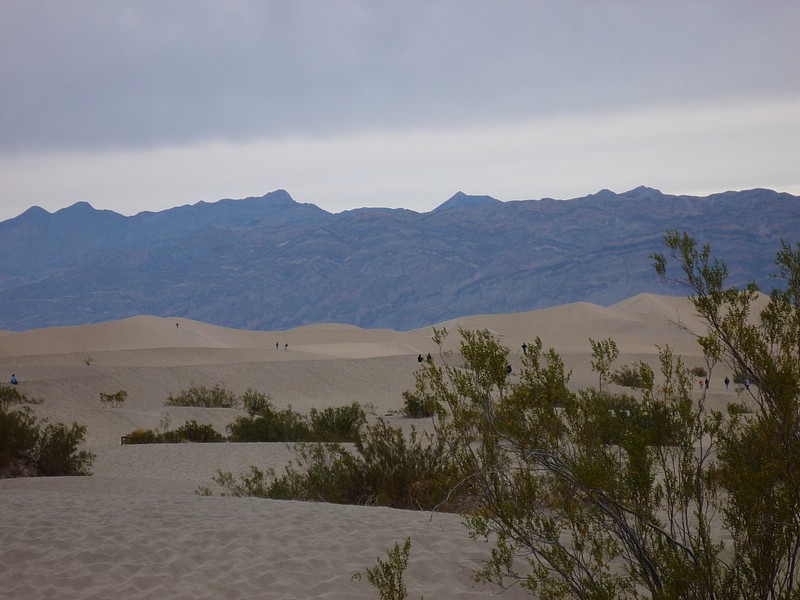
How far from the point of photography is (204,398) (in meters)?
32.7

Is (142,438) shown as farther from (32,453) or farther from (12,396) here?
(12,396)

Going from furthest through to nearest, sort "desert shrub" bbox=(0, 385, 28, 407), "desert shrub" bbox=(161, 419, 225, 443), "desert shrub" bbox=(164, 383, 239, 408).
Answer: "desert shrub" bbox=(164, 383, 239, 408) < "desert shrub" bbox=(0, 385, 28, 407) < "desert shrub" bbox=(161, 419, 225, 443)

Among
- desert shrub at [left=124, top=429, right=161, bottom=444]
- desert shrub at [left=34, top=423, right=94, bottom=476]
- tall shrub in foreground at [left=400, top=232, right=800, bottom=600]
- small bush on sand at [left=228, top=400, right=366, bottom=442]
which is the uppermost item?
tall shrub in foreground at [left=400, top=232, right=800, bottom=600]

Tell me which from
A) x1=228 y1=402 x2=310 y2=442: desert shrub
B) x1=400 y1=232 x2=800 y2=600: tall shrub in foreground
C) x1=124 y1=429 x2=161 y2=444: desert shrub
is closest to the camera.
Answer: x1=400 y1=232 x2=800 y2=600: tall shrub in foreground

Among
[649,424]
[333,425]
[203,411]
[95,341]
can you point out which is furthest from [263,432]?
[95,341]

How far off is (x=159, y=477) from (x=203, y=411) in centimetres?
1185

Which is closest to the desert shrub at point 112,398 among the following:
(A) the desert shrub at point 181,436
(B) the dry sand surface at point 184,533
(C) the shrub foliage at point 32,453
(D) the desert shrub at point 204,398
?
(B) the dry sand surface at point 184,533

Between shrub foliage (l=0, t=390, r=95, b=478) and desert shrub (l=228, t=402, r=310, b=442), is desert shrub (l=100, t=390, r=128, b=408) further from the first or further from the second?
shrub foliage (l=0, t=390, r=95, b=478)

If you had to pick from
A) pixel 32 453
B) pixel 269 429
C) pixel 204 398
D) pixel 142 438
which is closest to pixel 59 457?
pixel 32 453

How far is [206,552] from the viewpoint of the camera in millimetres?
7801

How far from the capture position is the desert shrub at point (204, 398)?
31797 mm

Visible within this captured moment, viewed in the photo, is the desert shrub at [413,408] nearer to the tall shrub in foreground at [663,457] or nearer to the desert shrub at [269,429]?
the desert shrub at [269,429]

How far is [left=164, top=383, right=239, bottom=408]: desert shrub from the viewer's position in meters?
31.8

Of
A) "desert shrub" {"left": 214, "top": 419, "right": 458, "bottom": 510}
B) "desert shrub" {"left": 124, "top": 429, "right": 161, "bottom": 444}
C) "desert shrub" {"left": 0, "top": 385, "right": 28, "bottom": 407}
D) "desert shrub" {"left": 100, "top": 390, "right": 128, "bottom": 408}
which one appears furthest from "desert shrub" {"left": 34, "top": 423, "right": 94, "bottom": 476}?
"desert shrub" {"left": 100, "top": 390, "right": 128, "bottom": 408}
